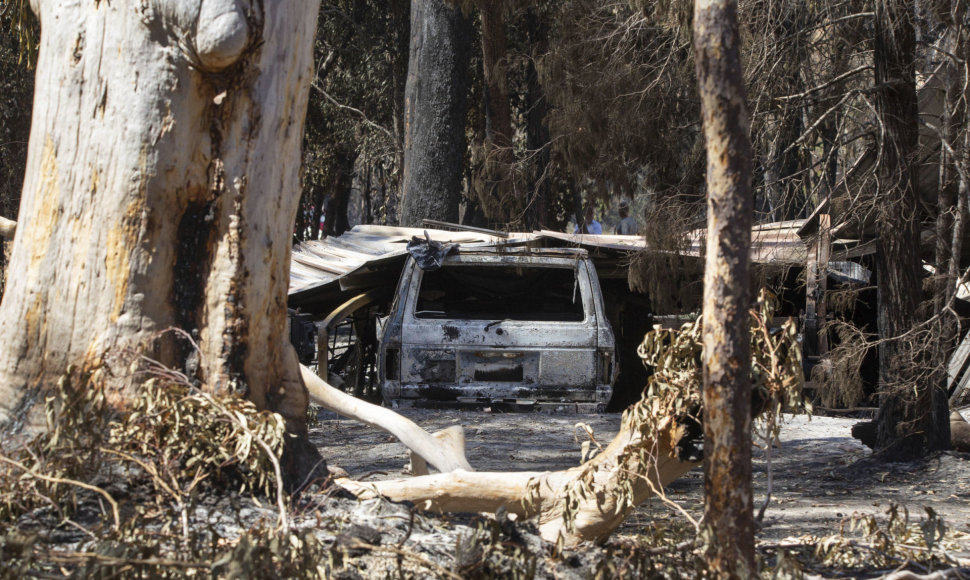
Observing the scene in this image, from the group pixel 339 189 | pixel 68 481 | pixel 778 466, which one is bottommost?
pixel 778 466

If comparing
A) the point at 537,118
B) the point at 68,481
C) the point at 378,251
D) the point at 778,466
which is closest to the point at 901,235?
the point at 778,466

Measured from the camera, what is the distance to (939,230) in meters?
7.26

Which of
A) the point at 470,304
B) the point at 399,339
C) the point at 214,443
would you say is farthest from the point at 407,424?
the point at 470,304

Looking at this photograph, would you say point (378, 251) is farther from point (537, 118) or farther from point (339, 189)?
point (339, 189)

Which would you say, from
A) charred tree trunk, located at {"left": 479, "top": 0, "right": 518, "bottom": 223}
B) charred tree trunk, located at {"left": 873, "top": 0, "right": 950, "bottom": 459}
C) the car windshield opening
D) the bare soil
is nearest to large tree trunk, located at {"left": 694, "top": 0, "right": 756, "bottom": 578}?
the bare soil

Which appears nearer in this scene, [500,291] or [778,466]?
[778,466]

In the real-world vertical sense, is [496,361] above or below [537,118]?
below

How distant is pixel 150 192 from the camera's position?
3938 millimetres

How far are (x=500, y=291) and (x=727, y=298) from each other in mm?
7486

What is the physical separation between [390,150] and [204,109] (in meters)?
17.9

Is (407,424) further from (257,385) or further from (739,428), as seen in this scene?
(739,428)

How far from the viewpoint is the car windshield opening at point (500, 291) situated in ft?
33.8

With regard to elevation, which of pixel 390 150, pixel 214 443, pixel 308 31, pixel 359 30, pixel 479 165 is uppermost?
pixel 359 30

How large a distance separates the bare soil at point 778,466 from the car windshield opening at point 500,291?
1549 millimetres
